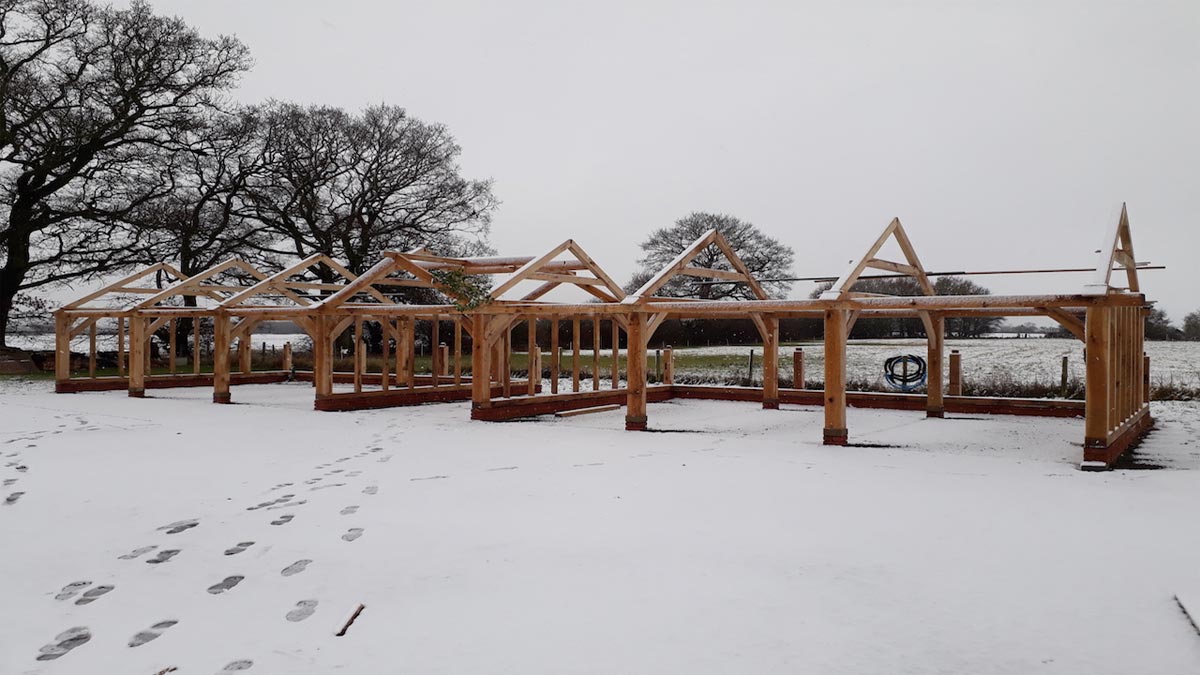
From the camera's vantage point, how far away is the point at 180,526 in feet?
16.1

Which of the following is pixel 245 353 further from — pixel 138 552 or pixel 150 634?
pixel 150 634

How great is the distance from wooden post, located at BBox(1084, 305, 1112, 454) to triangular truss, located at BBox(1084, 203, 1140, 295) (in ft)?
0.71

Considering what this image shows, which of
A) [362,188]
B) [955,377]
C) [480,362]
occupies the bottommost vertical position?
[955,377]

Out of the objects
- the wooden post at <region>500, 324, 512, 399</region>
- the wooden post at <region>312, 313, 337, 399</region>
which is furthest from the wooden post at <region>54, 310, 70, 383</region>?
the wooden post at <region>500, 324, 512, 399</region>

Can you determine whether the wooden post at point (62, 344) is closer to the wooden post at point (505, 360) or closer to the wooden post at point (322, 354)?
the wooden post at point (322, 354)

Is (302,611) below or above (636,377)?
below

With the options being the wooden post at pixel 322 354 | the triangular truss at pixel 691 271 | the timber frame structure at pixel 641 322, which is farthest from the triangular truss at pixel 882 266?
the wooden post at pixel 322 354

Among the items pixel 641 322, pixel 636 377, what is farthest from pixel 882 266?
pixel 636 377

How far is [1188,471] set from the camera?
Answer: 677 centimetres

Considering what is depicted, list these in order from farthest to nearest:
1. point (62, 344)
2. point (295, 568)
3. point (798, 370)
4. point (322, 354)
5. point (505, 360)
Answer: point (62, 344), point (798, 370), point (505, 360), point (322, 354), point (295, 568)

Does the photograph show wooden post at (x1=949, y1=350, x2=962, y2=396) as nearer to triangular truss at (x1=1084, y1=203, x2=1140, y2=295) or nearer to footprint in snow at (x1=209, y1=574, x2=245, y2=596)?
triangular truss at (x1=1084, y1=203, x2=1140, y2=295)

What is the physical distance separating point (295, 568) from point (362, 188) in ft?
69.5

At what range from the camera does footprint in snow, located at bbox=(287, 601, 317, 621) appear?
11.1 ft

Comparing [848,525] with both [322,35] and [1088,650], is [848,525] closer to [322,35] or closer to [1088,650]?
[1088,650]
